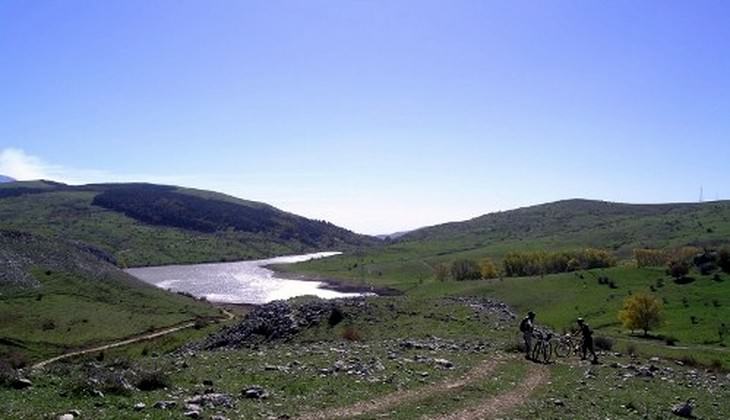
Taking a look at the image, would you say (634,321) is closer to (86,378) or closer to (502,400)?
(502,400)

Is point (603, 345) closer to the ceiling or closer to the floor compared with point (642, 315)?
closer to the ceiling

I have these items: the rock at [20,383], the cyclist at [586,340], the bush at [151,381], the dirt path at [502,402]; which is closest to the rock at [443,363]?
the dirt path at [502,402]

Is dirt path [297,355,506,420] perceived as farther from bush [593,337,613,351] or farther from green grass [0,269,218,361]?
green grass [0,269,218,361]

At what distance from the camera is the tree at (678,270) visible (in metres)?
146

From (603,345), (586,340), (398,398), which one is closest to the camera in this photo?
(398,398)

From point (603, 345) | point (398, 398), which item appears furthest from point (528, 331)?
point (398, 398)

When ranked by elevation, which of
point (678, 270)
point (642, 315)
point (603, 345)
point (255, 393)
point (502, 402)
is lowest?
point (642, 315)

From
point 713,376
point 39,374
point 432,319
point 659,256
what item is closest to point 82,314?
point 432,319

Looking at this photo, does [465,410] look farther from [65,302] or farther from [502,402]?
[65,302]

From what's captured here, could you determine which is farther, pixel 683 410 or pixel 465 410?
pixel 683 410

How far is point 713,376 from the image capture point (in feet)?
135

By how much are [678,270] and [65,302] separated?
128 m

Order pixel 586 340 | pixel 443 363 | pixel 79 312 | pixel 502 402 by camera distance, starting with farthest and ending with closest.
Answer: pixel 79 312, pixel 586 340, pixel 443 363, pixel 502 402

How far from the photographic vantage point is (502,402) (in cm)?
2730
